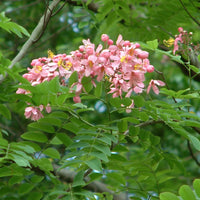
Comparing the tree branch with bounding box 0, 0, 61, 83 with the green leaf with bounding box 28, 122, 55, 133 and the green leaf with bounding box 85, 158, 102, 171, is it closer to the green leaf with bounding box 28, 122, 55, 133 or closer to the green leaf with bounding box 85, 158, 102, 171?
the green leaf with bounding box 28, 122, 55, 133

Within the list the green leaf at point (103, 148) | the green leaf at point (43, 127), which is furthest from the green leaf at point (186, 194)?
the green leaf at point (43, 127)

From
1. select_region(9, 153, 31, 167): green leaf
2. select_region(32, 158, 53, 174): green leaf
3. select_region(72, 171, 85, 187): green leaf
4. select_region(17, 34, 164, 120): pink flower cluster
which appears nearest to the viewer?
select_region(9, 153, 31, 167): green leaf

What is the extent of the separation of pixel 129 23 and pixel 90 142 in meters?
1.59

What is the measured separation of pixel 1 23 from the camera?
5.71ft

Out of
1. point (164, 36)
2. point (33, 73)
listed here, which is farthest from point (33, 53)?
point (164, 36)

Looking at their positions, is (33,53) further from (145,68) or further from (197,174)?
(197,174)

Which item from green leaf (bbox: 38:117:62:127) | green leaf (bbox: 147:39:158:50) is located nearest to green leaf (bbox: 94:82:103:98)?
green leaf (bbox: 38:117:62:127)

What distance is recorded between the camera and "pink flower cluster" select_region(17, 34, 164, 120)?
172 cm

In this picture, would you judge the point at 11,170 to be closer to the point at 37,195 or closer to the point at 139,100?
the point at 37,195

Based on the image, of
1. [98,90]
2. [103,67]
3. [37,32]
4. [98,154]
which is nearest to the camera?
[98,154]

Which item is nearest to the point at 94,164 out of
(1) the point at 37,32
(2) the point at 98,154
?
(2) the point at 98,154

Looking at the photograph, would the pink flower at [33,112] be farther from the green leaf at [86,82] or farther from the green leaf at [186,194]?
the green leaf at [186,194]

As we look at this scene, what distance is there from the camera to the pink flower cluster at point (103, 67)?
172 cm

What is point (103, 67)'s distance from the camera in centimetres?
173
